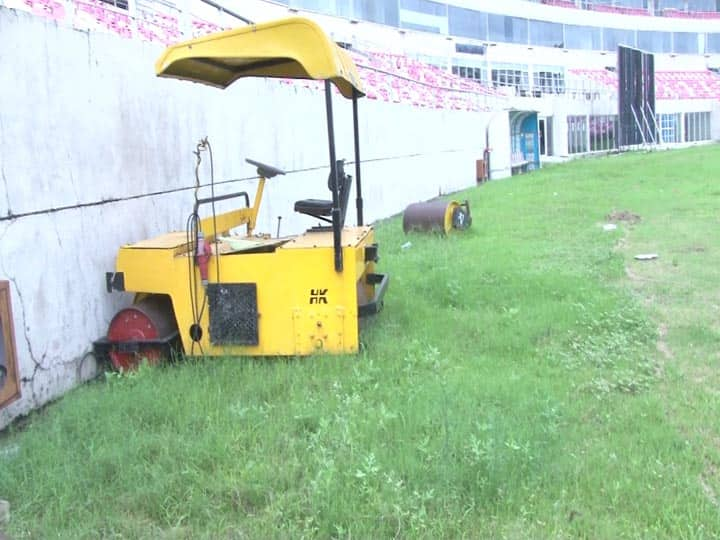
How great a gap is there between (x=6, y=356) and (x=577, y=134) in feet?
159

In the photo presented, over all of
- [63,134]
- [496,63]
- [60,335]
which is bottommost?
[60,335]

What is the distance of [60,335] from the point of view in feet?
18.2

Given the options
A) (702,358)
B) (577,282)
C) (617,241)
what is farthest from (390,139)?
(702,358)

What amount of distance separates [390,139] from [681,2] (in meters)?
61.9

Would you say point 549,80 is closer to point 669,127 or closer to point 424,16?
point 669,127

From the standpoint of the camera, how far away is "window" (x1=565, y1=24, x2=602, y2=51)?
5981 cm

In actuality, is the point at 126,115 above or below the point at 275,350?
above

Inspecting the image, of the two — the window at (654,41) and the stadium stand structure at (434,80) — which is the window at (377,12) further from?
the window at (654,41)

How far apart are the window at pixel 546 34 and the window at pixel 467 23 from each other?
637cm

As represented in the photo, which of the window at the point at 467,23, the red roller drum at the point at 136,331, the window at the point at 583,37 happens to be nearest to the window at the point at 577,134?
the window at the point at 467,23

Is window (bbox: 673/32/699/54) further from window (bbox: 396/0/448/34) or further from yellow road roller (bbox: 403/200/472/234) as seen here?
yellow road roller (bbox: 403/200/472/234)

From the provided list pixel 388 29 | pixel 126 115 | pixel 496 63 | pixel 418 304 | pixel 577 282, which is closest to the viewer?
pixel 126 115

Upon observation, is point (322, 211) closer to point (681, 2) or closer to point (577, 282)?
point (577, 282)

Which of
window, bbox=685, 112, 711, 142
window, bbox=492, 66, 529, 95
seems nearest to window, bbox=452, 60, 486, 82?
window, bbox=492, 66, 529, 95
